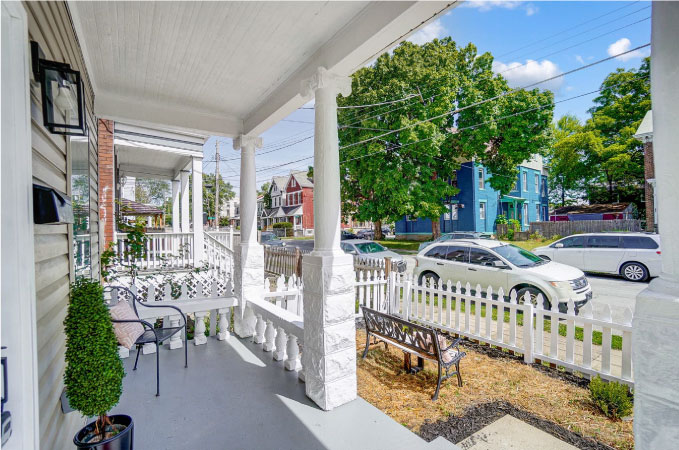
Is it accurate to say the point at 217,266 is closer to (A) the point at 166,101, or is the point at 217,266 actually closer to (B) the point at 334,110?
(A) the point at 166,101

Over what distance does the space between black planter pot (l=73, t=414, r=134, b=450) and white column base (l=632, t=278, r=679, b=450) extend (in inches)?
91.4

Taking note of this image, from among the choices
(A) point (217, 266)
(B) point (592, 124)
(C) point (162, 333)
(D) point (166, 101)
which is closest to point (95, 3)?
(D) point (166, 101)

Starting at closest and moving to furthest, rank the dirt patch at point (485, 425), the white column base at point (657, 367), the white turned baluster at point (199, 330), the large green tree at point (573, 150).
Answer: the white column base at point (657, 367) → the dirt patch at point (485, 425) → the white turned baluster at point (199, 330) → the large green tree at point (573, 150)

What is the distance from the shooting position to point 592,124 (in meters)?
21.0

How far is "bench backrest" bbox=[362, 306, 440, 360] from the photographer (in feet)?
10.7

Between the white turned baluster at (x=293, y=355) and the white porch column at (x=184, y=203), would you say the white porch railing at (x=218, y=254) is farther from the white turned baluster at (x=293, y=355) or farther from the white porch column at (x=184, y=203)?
the white turned baluster at (x=293, y=355)

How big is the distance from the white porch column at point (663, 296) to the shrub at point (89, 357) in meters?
2.29

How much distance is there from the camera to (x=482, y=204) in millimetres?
21234

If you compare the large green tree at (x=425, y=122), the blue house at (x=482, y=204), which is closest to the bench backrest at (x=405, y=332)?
the large green tree at (x=425, y=122)

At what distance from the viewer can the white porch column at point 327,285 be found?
8.70ft

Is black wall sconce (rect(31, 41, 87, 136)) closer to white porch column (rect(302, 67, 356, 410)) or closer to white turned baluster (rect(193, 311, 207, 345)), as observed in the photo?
white porch column (rect(302, 67, 356, 410))

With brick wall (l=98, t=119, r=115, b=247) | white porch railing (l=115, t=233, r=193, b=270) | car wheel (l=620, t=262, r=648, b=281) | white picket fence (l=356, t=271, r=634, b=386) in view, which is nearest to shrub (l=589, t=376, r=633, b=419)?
white picket fence (l=356, t=271, r=634, b=386)

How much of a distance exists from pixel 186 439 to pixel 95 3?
3071 millimetres

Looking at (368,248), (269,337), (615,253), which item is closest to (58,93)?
(269,337)
